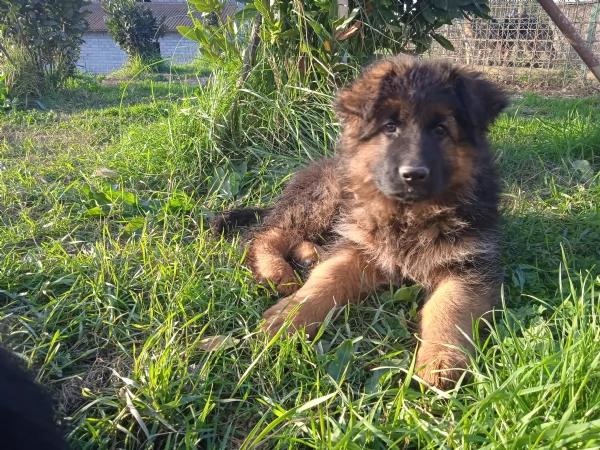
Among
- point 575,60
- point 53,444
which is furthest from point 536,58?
point 53,444

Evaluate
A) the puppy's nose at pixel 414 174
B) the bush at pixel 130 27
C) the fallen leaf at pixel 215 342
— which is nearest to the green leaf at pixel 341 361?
the fallen leaf at pixel 215 342

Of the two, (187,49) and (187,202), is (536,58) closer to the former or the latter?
(187,49)

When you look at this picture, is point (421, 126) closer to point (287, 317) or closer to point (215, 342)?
point (287, 317)

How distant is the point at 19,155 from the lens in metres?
4.11

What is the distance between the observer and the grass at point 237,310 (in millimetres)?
1381

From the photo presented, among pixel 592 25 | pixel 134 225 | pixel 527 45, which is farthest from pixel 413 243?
pixel 592 25

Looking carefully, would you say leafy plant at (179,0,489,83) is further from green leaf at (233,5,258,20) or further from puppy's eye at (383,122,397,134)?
puppy's eye at (383,122,397,134)

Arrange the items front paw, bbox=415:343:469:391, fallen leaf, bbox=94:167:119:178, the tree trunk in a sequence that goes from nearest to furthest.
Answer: front paw, bbox=415:343:469:391 → fallen leaf, bbox=94:167:119:178 → the tree trunk

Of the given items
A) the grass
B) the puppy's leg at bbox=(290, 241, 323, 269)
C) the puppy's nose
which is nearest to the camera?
the grass

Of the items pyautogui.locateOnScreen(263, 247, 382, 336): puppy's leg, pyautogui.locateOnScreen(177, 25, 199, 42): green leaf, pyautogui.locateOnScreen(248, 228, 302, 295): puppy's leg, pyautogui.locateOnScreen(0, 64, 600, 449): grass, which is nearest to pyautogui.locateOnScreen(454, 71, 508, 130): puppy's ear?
pyautogui.locateOnScreen(0, 64, 600, 449): grass

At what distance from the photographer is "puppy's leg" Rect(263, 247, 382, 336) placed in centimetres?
199

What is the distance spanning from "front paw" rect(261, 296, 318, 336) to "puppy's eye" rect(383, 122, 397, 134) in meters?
0.97

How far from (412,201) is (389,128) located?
15.7 inches

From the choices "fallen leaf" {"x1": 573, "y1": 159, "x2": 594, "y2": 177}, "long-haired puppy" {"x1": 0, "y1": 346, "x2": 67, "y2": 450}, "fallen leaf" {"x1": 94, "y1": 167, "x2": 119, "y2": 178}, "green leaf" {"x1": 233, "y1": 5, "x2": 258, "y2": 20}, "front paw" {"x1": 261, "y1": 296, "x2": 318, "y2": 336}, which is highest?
"green leaf" {"x1": 233, "y1": 5, "x2": 258, "y2": 20}
